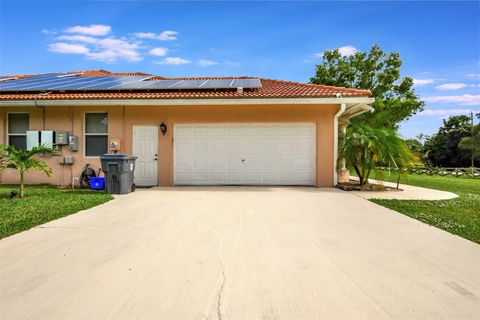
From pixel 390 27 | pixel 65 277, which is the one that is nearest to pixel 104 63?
pixel 390 27

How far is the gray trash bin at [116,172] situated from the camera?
28.0 feet

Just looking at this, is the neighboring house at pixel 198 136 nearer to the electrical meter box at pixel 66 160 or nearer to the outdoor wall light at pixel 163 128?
the outdoor wall light at pixel 163 128

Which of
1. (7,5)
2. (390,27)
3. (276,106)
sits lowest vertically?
(276,106)

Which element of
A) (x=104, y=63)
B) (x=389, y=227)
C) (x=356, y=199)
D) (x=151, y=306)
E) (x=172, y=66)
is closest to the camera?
(x=151, y=306)

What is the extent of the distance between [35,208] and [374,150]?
951 centimetres

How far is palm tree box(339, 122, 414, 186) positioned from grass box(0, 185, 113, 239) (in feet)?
25.3

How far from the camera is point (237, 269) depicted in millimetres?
3176

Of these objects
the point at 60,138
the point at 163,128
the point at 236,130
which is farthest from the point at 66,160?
the point at 236,130

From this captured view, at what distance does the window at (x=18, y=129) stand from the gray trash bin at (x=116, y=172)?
4.81 m

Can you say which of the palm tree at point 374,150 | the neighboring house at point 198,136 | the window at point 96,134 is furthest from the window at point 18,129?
the palm tree at point 374,150

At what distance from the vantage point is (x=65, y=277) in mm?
2953

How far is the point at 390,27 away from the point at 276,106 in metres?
11.2

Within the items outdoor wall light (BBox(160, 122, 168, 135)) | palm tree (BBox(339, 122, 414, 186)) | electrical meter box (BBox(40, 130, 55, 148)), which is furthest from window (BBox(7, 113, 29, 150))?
palm tree (BBox(339, 122, 414, 186))

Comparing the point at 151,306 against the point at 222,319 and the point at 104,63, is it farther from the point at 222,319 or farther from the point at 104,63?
the point at 104,63
